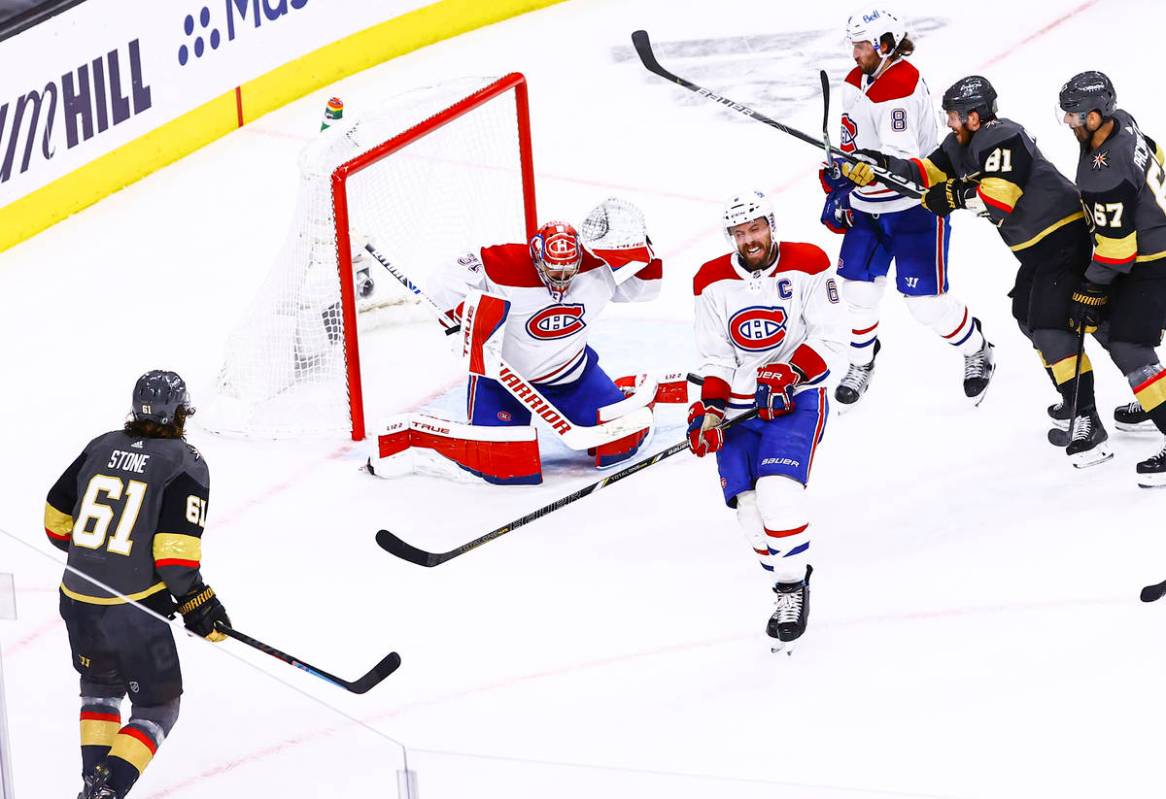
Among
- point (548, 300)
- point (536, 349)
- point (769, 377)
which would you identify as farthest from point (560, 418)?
point (769, 377)

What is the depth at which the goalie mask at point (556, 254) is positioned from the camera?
522 cm

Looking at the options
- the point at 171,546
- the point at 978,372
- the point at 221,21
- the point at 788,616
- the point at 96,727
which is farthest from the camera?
the point at 221,21

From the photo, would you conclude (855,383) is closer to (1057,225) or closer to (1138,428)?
(1138,428)

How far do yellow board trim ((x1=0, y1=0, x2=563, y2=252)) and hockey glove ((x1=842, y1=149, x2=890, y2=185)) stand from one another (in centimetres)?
320

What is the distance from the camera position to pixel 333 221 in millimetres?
5707

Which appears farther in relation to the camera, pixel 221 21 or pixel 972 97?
pixel 221 21

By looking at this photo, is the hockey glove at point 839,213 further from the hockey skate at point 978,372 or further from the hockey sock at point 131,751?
the hockey sock at point 131,751

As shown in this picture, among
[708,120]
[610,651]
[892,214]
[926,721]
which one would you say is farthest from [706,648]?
[708,120]

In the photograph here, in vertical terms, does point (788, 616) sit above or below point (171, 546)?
below

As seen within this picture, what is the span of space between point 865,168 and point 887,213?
28 cm

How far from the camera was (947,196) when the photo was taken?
5086mm

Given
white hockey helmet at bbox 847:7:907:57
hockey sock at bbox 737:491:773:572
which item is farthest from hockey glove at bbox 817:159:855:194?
hockey sock at bbox 737:491:773:572

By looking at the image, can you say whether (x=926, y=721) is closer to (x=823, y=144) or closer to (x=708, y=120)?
(x=823, y=144)

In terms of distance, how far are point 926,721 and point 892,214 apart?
174cm
